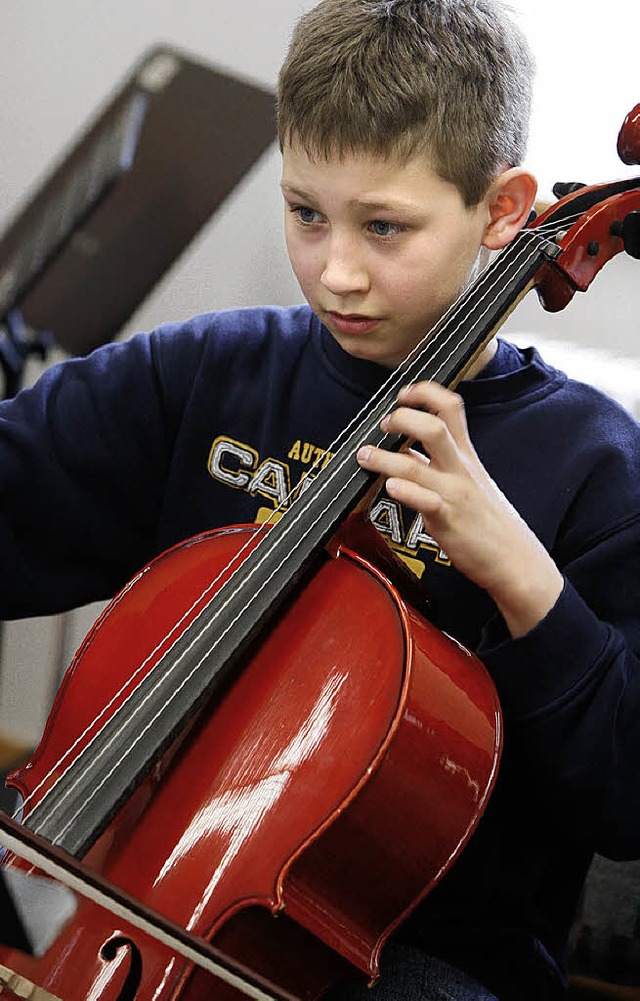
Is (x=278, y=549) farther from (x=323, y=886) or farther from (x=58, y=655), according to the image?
(x=58, y=655)

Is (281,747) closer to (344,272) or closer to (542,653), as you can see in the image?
(542,653)

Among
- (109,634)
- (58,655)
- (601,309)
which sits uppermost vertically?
(601,309)

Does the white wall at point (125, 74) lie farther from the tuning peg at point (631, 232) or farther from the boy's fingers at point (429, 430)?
the boy's fingers at point (429, 430)

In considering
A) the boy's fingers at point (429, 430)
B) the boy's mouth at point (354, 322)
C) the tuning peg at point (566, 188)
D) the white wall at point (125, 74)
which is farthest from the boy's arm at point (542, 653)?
the white wall at point (125, 74)

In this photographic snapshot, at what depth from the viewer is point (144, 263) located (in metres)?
1.14

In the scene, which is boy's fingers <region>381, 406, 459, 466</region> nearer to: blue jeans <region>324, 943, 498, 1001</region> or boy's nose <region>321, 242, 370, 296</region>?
boy's nose <region>321, 242, 370, 296</region>

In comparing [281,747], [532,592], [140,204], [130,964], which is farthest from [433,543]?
[140,204]

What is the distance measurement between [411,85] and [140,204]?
1.50 ft

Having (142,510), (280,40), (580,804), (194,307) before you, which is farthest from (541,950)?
(280,40)

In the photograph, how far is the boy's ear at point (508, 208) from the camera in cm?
81

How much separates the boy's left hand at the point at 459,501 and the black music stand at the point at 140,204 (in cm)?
51

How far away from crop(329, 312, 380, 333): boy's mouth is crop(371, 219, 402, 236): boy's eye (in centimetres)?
6

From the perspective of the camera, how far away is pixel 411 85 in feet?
2.48

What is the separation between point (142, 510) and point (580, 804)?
1.40 ft
